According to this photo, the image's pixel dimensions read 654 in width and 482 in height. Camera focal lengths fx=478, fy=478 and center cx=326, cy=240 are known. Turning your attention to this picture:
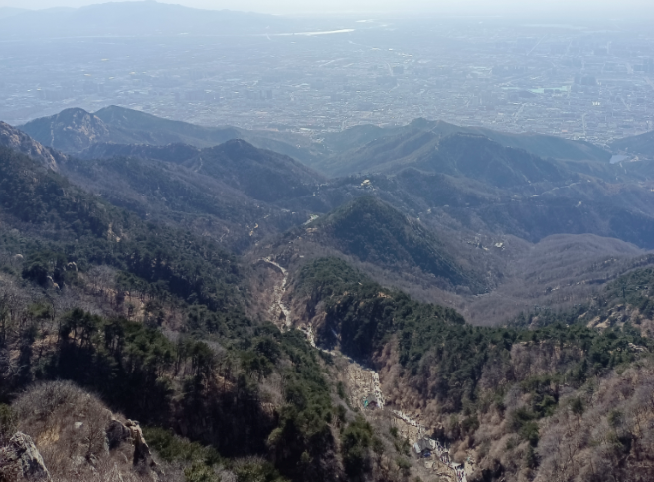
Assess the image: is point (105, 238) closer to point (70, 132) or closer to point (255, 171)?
point (255, 171)

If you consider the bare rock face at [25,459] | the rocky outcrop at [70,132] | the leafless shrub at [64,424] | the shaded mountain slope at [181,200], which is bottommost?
the shaded mountain slope at [181,200]

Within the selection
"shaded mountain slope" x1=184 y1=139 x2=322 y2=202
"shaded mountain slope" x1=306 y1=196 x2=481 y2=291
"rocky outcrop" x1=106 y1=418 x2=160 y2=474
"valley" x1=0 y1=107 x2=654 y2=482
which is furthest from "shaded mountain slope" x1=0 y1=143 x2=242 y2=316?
"shaded mountain slope" x1=184 y1=139 x2=322 y2=202

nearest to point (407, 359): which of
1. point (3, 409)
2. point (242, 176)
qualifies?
point (3, 409)

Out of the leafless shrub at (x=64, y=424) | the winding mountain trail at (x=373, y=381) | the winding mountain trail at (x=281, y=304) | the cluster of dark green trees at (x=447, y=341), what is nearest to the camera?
the leafless shrub at (x=64, y=424)

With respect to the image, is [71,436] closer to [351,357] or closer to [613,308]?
[351,357]

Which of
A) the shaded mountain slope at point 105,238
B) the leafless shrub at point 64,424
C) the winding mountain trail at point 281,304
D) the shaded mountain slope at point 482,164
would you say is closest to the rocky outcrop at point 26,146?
the shaded mountain slope at point 105,238

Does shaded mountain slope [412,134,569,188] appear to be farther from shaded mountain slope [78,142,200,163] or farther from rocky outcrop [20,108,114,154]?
rocky outcrop [20,108,114,154]

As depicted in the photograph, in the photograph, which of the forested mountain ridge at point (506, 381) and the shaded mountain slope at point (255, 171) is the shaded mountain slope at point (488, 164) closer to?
the shaded mountain slope at point (255, 171)

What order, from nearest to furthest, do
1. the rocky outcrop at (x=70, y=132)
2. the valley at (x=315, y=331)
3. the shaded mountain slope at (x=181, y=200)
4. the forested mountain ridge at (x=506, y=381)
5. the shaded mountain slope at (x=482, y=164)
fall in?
the forested mountain ridge at (x=506, y=381)
the valley at (x=315, y=331)
the shaded mountain slope at (x=181, y=200)
the rocky outcrop at (x=70, y=132)
the shaded mountain slope at (x=482, y=164)
